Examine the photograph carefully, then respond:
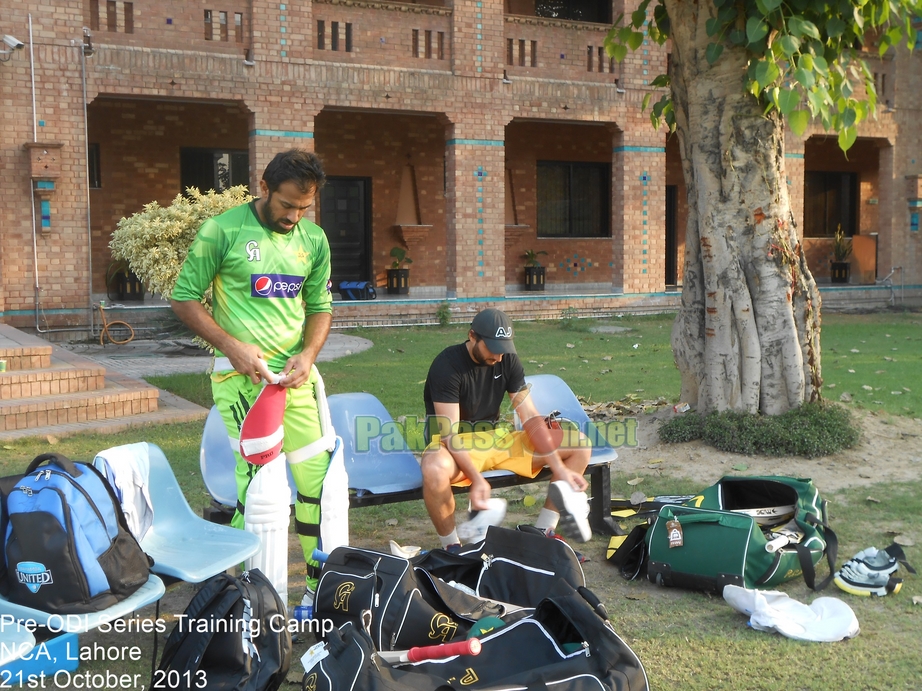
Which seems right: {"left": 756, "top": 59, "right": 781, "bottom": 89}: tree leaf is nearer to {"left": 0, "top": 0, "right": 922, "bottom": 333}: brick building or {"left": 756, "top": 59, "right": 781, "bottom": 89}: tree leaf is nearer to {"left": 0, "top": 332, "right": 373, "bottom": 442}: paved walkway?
{"left": 0, "top": 332, "right": 373, "bottom": 442}: paved walkway

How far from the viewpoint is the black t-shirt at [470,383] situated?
4.98 meters

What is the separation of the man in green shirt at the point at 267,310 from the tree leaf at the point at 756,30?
3.88 meters

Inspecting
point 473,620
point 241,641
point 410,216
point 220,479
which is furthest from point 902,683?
point 410,216

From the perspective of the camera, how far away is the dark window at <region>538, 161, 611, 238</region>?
70.4 feet

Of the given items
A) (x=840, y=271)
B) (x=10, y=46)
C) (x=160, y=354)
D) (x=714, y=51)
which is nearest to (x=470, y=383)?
(x=714, y=51)

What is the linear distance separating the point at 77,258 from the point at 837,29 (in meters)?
11.8

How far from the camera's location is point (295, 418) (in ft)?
13.6

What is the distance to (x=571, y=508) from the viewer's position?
16.1 ft

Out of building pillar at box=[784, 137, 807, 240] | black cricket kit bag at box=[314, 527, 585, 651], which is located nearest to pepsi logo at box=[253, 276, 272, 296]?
black cricket kit bag at box=[314, 527, 585, 651]

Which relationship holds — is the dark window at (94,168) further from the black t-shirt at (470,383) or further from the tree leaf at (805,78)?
the tree leaf at (805,78)

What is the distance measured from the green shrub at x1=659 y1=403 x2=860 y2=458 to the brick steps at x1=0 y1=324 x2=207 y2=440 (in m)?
4.52

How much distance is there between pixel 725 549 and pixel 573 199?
58.9ft

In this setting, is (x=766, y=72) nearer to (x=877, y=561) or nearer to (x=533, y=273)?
(x=877, y=561)

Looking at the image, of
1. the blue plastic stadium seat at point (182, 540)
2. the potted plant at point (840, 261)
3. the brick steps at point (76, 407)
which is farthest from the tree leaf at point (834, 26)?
the potted plant at point (840, 261)
